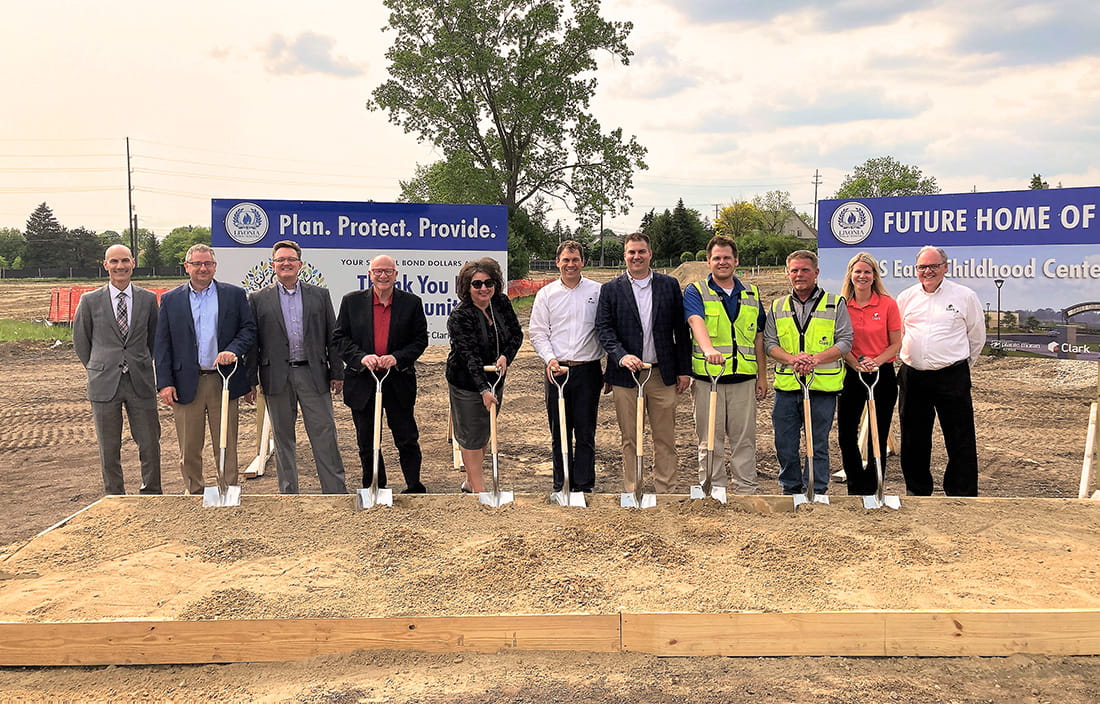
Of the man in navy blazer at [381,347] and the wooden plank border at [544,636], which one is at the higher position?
the man in navy blazer at [381,347]

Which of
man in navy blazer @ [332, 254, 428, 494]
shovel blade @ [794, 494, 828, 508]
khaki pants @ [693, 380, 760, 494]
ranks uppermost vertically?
man in navy blazer @ [332, 254, 428, 494]

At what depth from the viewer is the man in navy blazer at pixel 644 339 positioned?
17.2 feet

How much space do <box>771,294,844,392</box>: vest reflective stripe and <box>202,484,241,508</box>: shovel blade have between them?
3.64 metres

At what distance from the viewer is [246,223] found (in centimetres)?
704

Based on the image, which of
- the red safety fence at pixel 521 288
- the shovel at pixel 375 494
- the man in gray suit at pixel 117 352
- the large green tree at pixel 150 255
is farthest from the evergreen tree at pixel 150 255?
the shovel at pixel 375 494

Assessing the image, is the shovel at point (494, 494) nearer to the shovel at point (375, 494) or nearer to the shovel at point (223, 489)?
the shovel at point (375, 494)

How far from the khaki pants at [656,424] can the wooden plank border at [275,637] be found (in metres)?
1.97

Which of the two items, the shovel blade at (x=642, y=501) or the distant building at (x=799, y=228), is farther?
the distant building at (x=799, y=228)

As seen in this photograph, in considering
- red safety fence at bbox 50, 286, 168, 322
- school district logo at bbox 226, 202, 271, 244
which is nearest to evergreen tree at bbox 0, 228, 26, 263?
red safety fence at bbox 50, 286, 168, 322

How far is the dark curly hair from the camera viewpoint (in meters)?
5.28

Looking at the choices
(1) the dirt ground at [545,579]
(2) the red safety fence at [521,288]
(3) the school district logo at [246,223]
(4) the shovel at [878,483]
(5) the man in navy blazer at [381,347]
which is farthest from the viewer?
(2) the red safety fence at [521,288]

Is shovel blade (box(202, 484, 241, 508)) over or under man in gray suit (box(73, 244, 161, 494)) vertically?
under

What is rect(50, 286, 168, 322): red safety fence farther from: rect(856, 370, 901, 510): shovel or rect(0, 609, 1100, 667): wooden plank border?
rect(856, 370, 901, 510): shovel

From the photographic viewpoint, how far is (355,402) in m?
5.43
